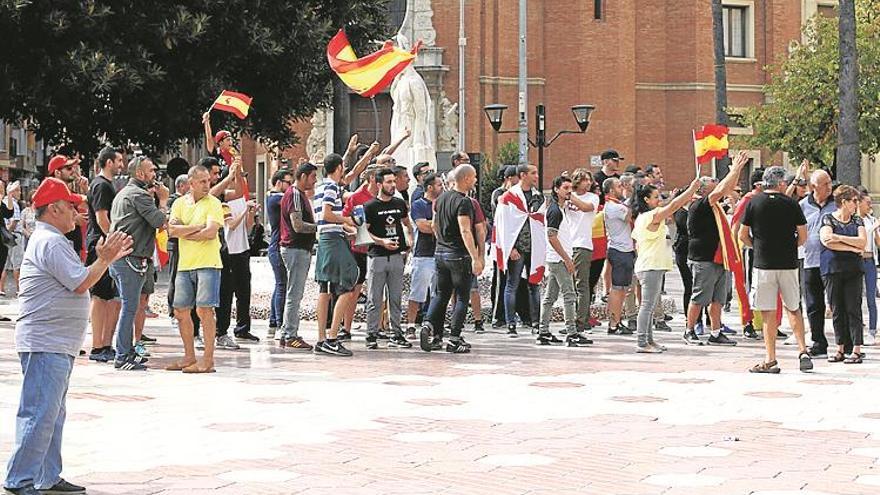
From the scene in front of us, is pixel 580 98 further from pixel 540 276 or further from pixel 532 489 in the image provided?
pixel 532 489

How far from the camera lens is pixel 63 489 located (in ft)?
24.8

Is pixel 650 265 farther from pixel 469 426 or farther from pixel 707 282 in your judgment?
pixel 469 426

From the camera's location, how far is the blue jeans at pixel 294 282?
14.9 m

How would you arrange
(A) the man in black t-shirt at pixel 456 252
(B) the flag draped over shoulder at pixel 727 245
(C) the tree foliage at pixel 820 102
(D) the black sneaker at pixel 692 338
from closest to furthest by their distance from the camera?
1. (A) the man in black t-shirt at pixel 456 252
2. (B) the flag draped over shoulder at pixel 727 245
3. (D) the black sneaker at pixel 692 338
4. (C) the tree foliage at pixel 820 102

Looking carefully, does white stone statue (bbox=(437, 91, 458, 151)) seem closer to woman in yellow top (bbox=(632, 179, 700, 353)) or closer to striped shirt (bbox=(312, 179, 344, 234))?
woman in yellow top (bbox=(632, 179, 700, 353))

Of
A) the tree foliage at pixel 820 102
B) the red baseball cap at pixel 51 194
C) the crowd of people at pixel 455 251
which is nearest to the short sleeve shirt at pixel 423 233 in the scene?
the crowd of people at pixel 455 251

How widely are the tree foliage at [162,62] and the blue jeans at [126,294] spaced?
11102 millimetres

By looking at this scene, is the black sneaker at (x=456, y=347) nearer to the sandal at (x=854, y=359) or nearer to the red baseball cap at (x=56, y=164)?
the sandal at (x=854, y=359)

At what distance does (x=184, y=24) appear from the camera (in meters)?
24.6

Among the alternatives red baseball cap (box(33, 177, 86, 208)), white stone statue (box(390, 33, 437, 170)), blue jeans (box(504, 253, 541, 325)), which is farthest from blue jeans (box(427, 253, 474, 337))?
white stone statue (box(390, 33, 437, 170))

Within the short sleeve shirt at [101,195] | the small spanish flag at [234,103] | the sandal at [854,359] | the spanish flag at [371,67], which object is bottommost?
the sandal at [854,359]

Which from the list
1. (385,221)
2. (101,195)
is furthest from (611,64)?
(101,195)

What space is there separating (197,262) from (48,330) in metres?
5.47

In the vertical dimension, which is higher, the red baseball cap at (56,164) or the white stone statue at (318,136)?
the white stone statue at (318,136)
